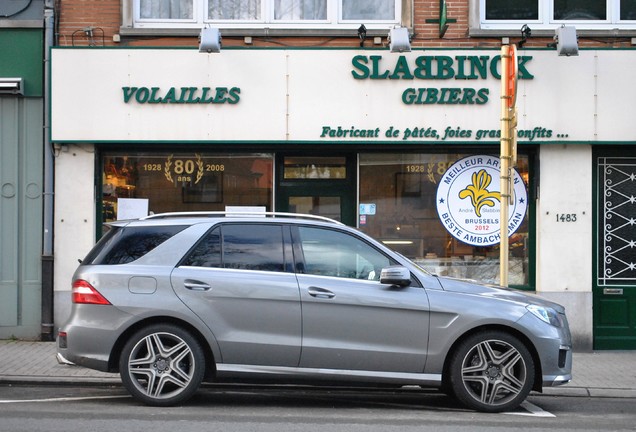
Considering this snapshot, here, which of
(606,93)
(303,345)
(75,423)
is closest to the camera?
(75,423)

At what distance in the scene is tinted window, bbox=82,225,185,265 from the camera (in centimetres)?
830

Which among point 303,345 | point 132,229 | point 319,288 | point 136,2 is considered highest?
point 136,2

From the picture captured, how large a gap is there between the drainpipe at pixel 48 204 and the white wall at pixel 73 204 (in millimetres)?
92

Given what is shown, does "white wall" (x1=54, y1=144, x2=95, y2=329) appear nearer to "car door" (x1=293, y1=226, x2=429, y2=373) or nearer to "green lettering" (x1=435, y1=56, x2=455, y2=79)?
"green lettering" (x1=435, y1=56, x2=455, y2=79)

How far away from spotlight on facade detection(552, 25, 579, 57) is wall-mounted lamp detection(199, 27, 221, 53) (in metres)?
4.71

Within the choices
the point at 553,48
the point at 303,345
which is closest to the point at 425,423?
the point at 303,345

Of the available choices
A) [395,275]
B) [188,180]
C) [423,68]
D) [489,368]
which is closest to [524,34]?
[423,68]

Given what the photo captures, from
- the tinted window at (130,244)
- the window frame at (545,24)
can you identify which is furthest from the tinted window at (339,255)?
the window frame at (545,24)

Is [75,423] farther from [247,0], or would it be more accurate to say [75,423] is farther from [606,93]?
[606,93]

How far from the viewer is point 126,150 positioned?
13.0 metres

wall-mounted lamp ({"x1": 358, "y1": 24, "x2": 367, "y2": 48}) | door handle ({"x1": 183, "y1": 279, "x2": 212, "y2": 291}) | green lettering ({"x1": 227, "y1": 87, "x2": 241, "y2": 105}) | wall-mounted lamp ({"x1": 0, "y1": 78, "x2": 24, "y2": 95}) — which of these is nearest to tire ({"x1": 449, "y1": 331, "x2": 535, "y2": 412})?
door handle ({"x1": 183, "y1": 279, "x2": 212, "y2": 291})

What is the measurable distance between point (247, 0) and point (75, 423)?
7.65 meters

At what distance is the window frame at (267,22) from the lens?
12914 millimetres

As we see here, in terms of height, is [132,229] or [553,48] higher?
[553,48]
